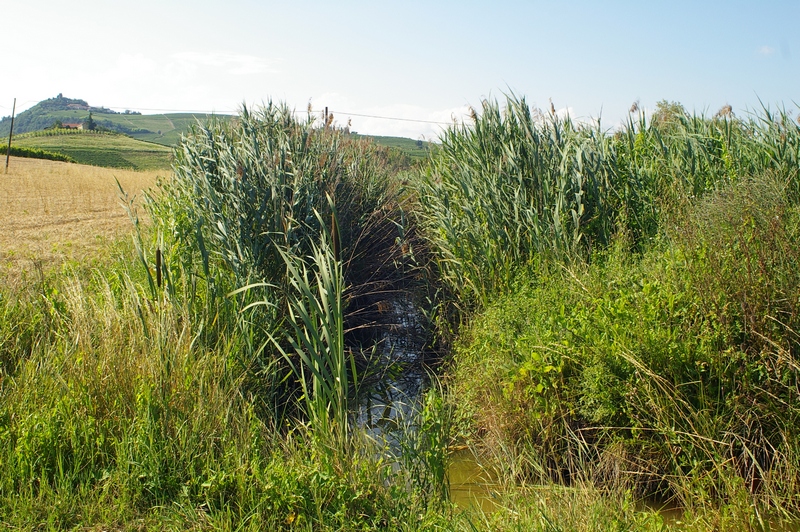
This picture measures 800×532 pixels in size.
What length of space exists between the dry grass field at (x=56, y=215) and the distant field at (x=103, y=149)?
23326 millimetres

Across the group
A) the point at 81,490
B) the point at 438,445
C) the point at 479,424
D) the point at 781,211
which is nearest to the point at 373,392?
the point at 479,424

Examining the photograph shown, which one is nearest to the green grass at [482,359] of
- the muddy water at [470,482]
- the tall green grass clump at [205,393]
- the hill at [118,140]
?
the tall green grass clump at [205,393]

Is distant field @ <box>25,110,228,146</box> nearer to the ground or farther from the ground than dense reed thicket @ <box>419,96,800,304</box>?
farther from the ground

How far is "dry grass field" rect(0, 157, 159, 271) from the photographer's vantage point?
958 centimetres

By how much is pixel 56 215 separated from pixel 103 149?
4524cm

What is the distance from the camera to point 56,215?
579 inches

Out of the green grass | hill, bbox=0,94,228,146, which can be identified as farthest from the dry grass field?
hill, bbox=0,94,228,146

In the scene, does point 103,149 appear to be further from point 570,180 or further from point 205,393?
point 205,393

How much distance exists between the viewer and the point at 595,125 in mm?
7414

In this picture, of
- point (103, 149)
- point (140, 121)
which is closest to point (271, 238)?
point (103, 149)

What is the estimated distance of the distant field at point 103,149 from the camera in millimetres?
49094

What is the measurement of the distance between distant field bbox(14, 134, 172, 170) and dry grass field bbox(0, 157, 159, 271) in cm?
2333

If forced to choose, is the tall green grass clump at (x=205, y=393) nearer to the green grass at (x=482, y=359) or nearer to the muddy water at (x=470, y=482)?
the green grass at (x=482, y=359)

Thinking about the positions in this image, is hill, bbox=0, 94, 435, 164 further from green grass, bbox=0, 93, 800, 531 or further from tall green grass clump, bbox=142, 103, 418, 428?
green grass, bbox=0, 93, 800, 531
